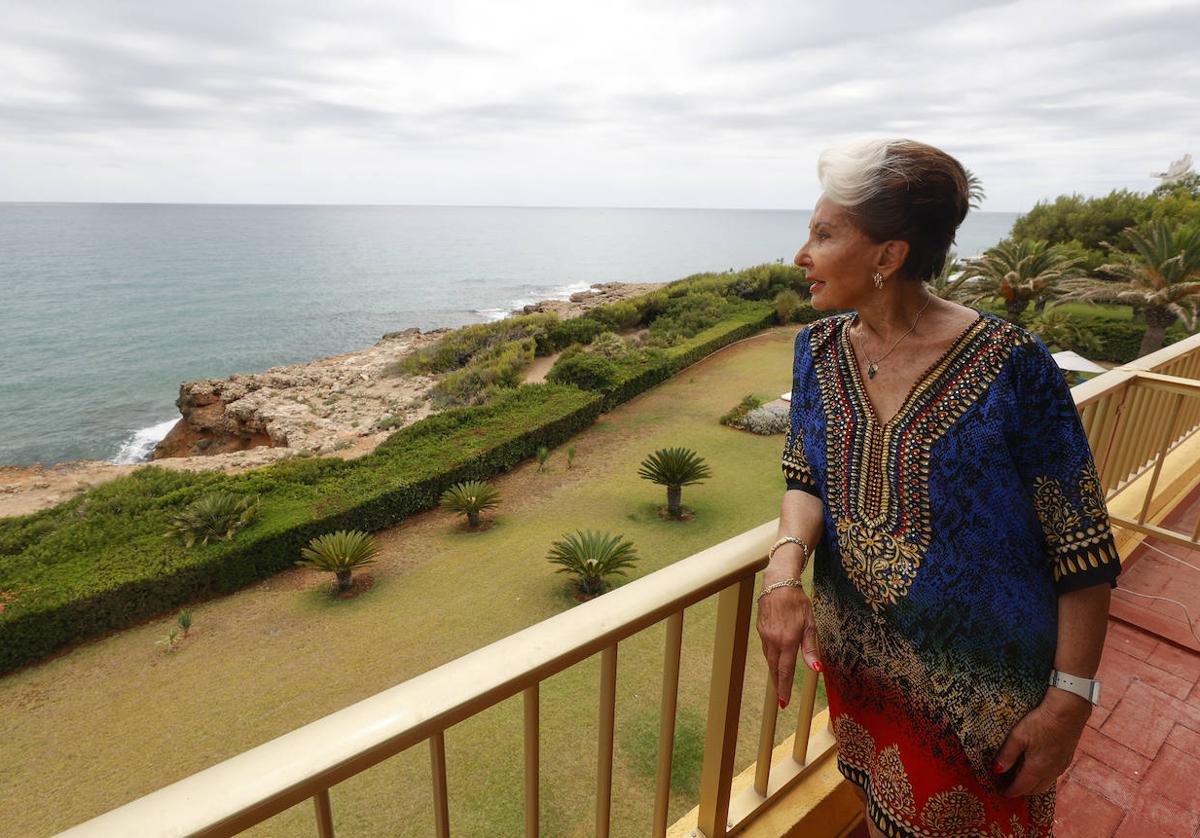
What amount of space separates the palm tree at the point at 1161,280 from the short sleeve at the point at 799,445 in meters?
18.9

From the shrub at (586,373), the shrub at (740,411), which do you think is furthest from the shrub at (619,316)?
the shrub at (740,411)

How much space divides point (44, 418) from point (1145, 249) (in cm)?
3810

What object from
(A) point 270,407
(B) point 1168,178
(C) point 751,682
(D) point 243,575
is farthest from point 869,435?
(B) point 1168,178

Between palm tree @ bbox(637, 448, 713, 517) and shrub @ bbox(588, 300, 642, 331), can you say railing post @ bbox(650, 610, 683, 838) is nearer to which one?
palm tree @ bbox(637, 448, 713, 517)

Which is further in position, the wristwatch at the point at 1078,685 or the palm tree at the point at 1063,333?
the palm tree at the point at 1063,333

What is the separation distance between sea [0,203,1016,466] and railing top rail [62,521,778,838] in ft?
41.0

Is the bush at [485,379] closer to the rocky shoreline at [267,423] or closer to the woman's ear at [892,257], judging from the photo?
the rocky shoreline at [267,423]

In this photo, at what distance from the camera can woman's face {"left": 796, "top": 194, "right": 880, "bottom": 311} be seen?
48.6 inches

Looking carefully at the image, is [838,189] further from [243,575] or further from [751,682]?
[243,575]

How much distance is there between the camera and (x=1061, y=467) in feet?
3.74

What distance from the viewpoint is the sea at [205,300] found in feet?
91.0

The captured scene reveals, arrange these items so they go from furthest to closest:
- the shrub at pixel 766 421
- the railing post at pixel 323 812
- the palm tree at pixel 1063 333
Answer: the palm tree at pixel 1063 333 → the shrub at pixel 766 421 → the railing post at pixel 323 812

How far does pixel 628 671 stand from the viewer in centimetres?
580

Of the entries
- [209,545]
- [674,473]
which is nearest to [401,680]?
[209,545]
